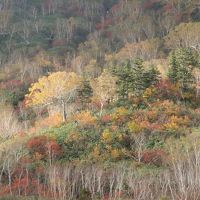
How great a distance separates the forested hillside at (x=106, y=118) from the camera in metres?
41.6

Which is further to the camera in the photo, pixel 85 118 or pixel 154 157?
pixel 85 118

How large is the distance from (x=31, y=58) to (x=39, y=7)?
4526cm

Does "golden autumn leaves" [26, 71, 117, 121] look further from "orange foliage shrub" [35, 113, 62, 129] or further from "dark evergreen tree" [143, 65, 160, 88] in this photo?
"dark evergreen tree" [143, 65, 160, 88]

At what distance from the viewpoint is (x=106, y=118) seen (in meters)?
58.3

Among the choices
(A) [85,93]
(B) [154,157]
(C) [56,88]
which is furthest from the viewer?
(A) [85,93]

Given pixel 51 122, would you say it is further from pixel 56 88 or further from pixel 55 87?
pixel 55 87

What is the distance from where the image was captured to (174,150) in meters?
48.6

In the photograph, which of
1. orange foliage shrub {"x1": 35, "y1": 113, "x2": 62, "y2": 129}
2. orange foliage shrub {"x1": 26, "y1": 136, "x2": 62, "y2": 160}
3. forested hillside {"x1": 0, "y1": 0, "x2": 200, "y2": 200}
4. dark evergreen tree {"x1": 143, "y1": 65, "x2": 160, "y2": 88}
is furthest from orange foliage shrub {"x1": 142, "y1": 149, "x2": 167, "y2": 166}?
orange foliage shrub {"x1": 35, "y1": 113, "x2": 62, "y2": 129}

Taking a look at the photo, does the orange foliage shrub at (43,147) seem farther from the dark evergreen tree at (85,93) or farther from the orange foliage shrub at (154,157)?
the dark evergreen tree at (85,93)

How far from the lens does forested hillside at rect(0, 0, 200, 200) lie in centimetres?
4161

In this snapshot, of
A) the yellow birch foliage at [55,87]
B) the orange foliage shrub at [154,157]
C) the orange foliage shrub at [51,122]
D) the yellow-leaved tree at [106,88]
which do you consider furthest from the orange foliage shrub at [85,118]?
the orange foliage shrub at [154,157]

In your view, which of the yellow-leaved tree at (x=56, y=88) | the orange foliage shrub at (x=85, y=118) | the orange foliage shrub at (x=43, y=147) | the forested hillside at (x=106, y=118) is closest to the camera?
the forested hillside at (x=106, y=118)

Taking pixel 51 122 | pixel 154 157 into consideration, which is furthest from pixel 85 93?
pixel 154 157

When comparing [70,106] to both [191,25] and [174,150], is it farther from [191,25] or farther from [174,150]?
[191,25]
